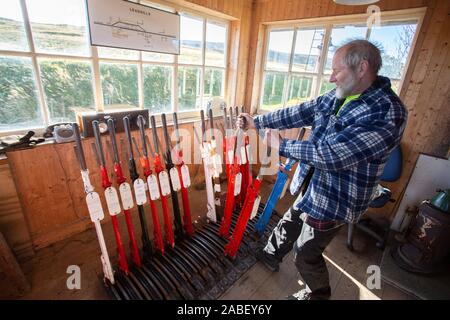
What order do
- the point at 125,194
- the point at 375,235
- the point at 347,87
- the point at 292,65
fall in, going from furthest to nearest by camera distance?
the point at 292,65
the point at 375,235
the point at 125,194
the point at 347,87

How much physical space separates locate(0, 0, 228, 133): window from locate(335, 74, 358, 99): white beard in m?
1.64

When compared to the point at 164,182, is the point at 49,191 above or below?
below

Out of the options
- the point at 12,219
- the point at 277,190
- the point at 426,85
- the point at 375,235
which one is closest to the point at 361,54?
the point at 277,190

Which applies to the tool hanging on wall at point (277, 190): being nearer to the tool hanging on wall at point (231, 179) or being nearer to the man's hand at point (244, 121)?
the tool hanging on wall at point (231, 179)

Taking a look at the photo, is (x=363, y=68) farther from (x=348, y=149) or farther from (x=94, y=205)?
(x=94, y=205)

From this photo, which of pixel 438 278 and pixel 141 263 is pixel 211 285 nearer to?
pixel 141 263

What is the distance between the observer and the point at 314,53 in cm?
239

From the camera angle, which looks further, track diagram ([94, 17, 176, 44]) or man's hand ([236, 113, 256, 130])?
track diagram ([94, 17, 176, 44])

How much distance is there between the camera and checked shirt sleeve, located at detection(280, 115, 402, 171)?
0.88m

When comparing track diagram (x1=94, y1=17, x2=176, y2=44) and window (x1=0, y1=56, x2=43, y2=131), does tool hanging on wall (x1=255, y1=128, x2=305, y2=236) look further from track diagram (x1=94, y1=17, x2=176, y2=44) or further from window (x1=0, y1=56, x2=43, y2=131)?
window (x1=0, y1=56, x2=43, y2=131)

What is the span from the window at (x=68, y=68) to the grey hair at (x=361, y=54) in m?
1.67

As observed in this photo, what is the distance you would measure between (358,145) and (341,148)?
0.20 feet

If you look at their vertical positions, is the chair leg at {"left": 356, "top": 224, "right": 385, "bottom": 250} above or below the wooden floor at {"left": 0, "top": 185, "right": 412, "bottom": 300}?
above

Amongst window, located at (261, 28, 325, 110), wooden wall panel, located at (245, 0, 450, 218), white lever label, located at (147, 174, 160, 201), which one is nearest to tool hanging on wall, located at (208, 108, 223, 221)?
white lever label, located at (147, 174, 160, 201)
